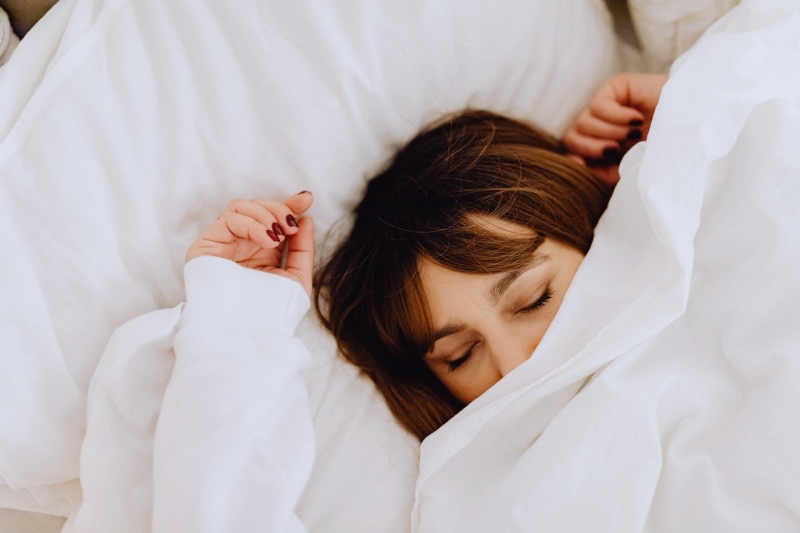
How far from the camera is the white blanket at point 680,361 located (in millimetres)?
668

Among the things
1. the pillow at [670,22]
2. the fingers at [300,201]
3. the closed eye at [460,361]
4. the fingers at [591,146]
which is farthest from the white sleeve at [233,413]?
the pillow at [670,22]

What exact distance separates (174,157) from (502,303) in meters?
0.47

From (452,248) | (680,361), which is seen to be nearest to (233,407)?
(452,248)

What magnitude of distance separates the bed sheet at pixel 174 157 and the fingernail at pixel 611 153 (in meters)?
0.24

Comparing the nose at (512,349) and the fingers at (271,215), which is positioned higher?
the fingers at (271,215)

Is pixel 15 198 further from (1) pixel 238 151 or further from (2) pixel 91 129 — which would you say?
(1) pixel 238 151

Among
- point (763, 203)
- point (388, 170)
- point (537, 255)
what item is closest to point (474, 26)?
point (388, 170)

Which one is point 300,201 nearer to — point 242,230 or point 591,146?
point 242,230

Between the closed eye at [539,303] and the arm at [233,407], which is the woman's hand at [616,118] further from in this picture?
the arm at [233,407]

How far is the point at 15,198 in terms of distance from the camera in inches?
28.9

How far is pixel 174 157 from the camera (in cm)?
82

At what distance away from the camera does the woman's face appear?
83 cm

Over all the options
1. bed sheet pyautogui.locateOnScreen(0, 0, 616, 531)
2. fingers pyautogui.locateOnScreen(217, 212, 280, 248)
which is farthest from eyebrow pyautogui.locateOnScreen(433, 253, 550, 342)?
fingers pyautogui.locateOnScreen(217, 212, 280, 248)

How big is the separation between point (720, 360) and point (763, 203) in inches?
7.6
